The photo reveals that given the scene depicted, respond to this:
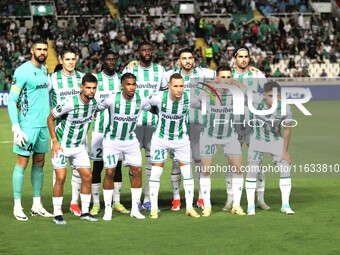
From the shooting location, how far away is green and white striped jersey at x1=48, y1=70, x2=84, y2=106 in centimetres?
1177

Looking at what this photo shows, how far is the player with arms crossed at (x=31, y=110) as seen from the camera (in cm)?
1126

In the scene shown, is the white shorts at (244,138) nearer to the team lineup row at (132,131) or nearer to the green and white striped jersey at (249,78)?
the team lineup row at (132,131)

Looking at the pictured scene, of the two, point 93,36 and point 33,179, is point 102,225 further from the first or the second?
point 93,36

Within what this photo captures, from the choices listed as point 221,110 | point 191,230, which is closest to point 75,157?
point 191,230

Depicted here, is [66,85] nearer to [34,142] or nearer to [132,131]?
[34,142]

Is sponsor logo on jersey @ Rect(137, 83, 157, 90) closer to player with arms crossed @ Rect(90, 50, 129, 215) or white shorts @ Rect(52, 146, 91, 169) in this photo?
player with arms crossed @ Rect(90, 50, 129, 215)

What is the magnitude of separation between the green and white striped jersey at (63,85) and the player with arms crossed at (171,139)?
1.09m

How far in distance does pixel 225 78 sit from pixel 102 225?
265 centimetres

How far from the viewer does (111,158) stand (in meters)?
11.4

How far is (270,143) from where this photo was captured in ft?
38.8

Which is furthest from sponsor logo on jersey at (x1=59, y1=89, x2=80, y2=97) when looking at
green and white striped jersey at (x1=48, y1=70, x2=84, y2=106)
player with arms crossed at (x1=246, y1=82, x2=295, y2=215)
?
player with arms crossed at (x1=246, y1=82, x2=295, y2=215)

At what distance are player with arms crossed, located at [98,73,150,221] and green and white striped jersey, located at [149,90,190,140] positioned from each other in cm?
27

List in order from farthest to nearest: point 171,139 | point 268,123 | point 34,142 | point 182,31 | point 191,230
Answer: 1. point 182,31
2. point 268,123
3. point 171,139
4. point 34,142
5. point 191,230

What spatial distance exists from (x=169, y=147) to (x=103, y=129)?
1033mm
